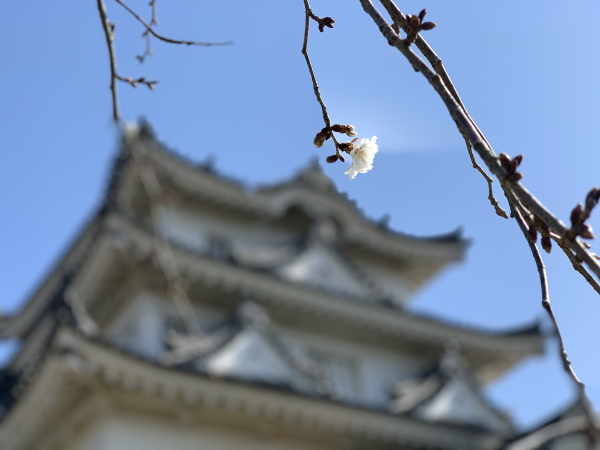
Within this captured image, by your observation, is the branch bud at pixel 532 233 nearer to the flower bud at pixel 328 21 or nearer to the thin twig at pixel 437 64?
the thin twig at pixel 437 64

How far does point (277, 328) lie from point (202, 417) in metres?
2.35

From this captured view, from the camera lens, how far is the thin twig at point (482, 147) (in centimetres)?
100

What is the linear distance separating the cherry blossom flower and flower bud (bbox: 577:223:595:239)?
0.60m

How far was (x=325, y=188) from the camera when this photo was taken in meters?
12.3

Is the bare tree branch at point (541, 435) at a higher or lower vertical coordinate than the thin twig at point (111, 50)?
higher

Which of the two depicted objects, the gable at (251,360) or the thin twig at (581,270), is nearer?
the thin twig at (581,270)

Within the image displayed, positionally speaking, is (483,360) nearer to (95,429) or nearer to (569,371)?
(95,429)

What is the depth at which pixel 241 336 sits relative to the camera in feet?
29.0

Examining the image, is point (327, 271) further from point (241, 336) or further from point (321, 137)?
point (321, 137)

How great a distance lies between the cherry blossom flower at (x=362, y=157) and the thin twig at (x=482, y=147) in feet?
1.15

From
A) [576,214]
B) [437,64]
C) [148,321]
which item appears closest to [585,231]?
[576,214]

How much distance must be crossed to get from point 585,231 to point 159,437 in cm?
721

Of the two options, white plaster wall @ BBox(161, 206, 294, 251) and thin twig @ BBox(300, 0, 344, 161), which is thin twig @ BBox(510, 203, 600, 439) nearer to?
thin twig @ BBox(300, 0, 344, 161)

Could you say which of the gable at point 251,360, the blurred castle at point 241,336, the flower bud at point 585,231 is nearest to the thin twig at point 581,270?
the flower bud at point 585,231
